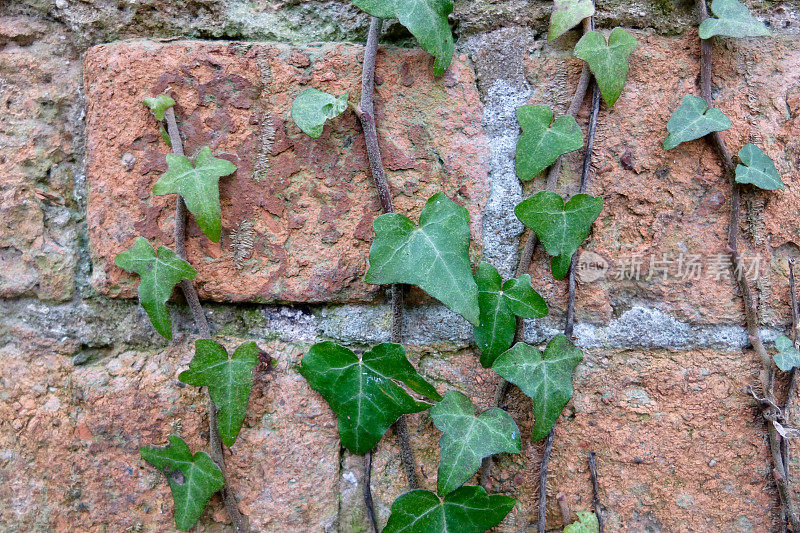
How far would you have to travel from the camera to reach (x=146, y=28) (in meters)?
0.71

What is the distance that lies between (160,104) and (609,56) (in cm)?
61

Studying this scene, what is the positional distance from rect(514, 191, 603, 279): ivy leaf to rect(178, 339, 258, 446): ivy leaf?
0.42 meters

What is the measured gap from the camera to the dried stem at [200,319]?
2.16ft

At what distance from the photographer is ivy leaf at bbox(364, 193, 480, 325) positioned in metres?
0.60

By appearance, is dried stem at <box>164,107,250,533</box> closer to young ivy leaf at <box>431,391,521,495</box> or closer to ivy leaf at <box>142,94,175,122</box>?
ivy leaf at <box>142,94,175,122</box>

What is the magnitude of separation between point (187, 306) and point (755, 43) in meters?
0.88

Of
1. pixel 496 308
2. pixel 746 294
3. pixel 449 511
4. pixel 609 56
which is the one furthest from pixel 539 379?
pixel 609 56

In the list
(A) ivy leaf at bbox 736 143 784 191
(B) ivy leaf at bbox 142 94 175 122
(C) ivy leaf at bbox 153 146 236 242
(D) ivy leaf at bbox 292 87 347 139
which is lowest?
(A) ivy leaf at bbox 736 143 784 191

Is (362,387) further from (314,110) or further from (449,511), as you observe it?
(314,110)

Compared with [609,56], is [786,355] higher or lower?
lower

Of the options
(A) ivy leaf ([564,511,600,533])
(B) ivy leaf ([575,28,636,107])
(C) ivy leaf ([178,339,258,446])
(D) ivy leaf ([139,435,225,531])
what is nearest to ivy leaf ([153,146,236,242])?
(C) ivy leaf ([178,339,258,446])

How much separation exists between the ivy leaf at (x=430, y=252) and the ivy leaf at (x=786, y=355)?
16.9 inches

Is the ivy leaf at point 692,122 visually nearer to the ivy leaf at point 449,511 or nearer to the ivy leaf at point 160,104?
the ivy leaf at point 449,511

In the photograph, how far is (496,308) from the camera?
0.65 meters
